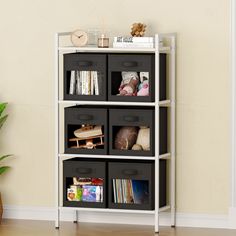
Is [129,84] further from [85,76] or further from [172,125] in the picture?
[172,125]

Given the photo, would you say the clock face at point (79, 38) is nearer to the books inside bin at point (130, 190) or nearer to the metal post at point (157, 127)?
the metal post at point (157, 127)

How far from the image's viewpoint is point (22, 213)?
6.03 metres

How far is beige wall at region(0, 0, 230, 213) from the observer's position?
5.67 meters

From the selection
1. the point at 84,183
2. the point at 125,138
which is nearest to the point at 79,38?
the point at 125,138

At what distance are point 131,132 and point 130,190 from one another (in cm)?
37

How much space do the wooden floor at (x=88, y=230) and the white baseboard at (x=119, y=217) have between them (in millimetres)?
65

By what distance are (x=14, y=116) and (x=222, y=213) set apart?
61.3 inches

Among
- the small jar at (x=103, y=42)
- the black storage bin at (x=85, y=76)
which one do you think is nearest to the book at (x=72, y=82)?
the black storage bin at (x=85, y=76)

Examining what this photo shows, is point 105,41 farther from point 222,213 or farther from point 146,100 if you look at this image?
point 222,213

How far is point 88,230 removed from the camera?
5.68 meters

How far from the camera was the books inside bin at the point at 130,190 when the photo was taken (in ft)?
18.4

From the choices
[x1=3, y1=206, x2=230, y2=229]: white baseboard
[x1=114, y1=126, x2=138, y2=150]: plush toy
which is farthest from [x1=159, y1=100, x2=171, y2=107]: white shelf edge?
[x1=3, y1=206, x2=230, y2=229]: white baseboard

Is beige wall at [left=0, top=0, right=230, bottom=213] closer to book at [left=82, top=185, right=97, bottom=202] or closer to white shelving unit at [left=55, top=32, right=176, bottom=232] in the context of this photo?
white shelving unit at [left=55, top=32, right=176, bottom=232]

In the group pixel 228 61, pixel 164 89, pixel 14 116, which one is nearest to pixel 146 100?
pixel 164 89
